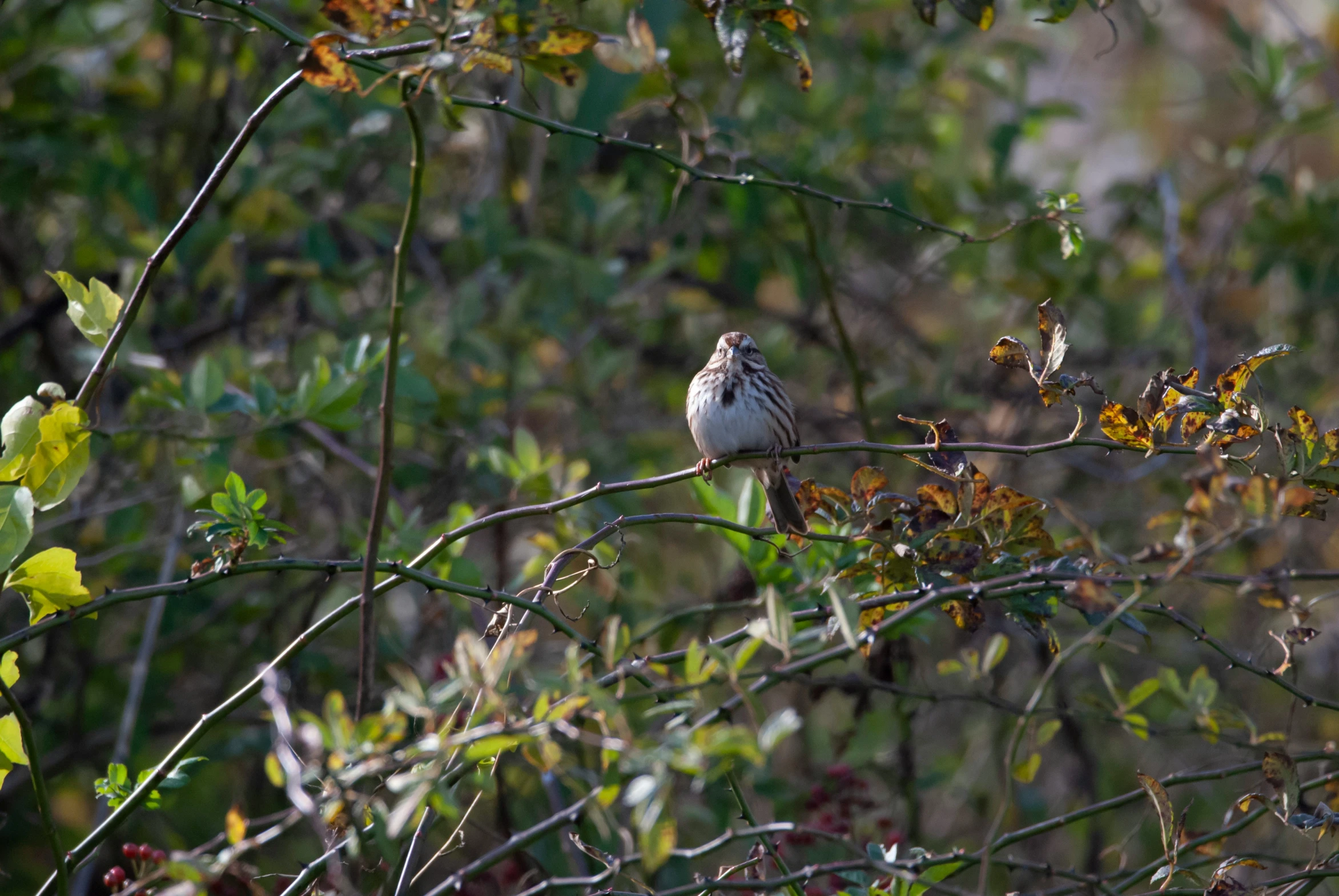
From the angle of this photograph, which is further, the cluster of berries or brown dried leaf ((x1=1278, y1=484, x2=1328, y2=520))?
the cluster of berries

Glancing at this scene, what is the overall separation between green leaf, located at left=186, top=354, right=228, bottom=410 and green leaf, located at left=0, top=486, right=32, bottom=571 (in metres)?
1.03

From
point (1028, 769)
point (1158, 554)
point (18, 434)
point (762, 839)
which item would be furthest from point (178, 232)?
point (1028, 769)

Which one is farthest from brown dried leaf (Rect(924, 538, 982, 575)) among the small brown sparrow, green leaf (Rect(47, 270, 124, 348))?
the small brown sparrow

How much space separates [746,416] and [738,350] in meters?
0.43

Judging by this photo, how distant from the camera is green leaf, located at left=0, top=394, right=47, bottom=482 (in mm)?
2104

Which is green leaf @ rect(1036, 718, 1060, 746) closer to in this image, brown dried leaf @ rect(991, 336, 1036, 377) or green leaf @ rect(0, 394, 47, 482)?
brown dried leaf @ rect(991, 336, 1036, 377)

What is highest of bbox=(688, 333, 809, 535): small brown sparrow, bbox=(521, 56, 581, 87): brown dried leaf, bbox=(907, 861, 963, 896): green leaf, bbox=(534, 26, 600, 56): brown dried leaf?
bbox=(534, 26, 600, 56): brown dried leaf

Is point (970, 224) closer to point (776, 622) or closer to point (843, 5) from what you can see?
point (843, 5)

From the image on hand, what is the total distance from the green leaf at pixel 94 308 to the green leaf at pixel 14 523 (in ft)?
1.10

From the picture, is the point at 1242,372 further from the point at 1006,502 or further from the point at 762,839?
the point at 762,839

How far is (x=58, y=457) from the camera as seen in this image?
216 cm

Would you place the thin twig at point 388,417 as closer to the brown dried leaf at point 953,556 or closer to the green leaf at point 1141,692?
the brown dried leaf at point 953,556

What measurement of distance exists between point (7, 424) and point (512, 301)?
2.68 metres

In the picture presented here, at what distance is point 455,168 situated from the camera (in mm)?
6164
